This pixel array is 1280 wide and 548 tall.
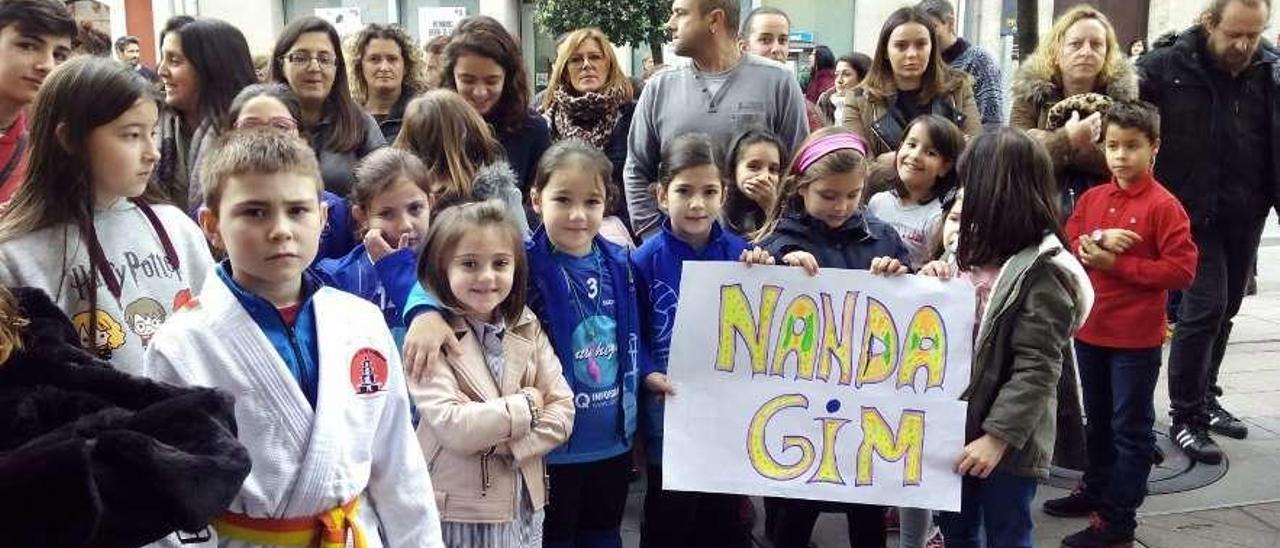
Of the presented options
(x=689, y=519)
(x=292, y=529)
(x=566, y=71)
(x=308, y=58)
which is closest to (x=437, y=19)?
(x=566, y=71)

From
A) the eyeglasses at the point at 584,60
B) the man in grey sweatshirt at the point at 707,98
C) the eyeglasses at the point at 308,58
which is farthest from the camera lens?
the eyeglasses at the point at 584,60

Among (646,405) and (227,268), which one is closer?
(227,268)

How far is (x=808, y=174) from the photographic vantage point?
311 centimetres

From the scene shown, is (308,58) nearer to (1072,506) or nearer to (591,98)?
(591,98)

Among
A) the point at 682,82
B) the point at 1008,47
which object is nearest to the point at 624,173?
the point at 682,82

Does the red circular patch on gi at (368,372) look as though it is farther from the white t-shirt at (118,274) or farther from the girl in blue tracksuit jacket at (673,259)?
the girl in blue tracksuit jacket at (673,259)

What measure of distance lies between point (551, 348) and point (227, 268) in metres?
0.99

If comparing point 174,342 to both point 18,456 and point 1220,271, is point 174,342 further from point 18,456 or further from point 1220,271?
point 1220,271

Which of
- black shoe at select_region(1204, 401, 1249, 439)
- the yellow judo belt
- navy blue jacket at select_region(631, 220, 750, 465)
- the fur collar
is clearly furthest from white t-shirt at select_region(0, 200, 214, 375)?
black shoe at select_region(1204, 401, 1249, 439)

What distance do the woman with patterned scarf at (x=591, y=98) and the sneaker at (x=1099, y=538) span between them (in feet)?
6.98

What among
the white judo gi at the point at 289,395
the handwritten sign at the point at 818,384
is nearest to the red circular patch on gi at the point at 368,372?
the white judo gi at the point at 289,395

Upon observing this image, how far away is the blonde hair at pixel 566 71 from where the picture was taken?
15.1 ft

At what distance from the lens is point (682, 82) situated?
401 cm

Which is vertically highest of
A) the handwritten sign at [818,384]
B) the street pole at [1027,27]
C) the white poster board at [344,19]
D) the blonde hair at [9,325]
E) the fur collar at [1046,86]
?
the white poster board at [344,19]
